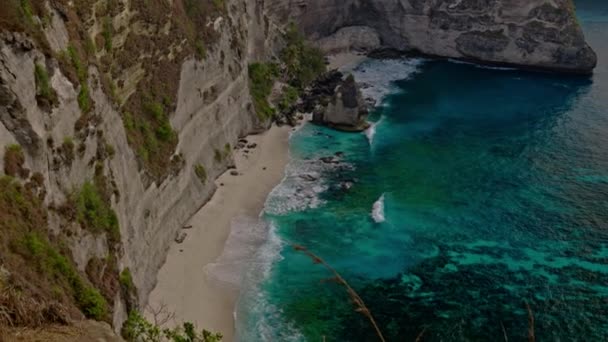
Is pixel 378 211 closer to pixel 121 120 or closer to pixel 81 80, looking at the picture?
pixel 121 120

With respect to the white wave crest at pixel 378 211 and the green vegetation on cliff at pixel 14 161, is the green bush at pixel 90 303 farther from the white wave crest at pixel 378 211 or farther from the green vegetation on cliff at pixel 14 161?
the white wave crest at pixel 378 211

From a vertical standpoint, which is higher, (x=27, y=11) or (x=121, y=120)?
(x=27, y=11)

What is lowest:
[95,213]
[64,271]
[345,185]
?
[345,185]

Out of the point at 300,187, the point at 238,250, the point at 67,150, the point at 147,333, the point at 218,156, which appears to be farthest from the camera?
the point at 300,187

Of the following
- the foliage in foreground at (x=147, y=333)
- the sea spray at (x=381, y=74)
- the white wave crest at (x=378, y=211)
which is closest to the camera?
the foliage in foreground at (x=147, y=333)

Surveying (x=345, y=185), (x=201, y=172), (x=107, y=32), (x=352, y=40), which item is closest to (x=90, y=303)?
(x=107, y=32)

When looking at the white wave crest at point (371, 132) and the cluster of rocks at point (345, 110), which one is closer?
the white wave crest at point (371, 132)

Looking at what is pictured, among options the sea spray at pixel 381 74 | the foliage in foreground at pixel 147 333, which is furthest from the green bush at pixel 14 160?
the sea spray at pixel 381 74
